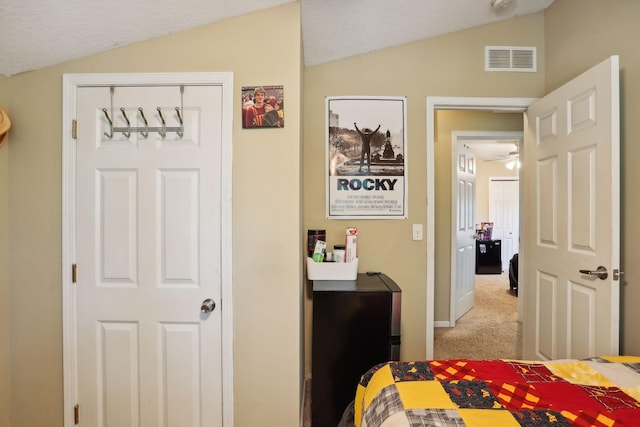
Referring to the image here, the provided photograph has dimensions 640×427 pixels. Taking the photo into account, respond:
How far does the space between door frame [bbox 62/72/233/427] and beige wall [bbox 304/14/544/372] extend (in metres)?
0.70

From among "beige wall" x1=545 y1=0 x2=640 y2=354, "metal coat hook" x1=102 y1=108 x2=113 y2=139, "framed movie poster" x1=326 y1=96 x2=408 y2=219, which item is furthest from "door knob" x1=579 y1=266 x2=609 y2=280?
"metal coat hook" x1=102 y1=108 x2=113 y2=139

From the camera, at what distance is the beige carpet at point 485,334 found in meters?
2.71

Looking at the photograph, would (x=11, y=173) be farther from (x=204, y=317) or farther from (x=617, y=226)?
(x=617, y=226)

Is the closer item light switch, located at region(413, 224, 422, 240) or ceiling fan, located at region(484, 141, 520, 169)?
light switch, located at region(413, 224, 422, 240)

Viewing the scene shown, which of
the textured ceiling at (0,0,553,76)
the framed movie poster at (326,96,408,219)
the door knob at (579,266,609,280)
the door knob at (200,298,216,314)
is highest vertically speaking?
the textured ceiling at (0,0,553,76)

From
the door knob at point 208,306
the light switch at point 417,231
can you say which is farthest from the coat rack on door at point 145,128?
the light switch at point 417,231

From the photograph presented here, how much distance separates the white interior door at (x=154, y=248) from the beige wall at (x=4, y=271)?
0.38m

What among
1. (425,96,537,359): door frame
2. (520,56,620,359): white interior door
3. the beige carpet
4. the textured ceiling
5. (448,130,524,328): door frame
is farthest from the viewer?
(448,130,524,328): door frame

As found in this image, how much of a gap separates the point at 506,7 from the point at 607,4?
0.52 metres

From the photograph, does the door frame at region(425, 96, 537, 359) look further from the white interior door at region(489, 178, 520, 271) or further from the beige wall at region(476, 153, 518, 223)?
the white interior door at region(489, 178, 520, 271)

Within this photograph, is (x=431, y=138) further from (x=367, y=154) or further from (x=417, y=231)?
(x=417, y=231)

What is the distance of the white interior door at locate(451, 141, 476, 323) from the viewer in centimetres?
332

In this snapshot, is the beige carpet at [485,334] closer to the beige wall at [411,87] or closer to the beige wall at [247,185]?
the beige wall at [411,87]

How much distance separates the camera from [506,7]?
1957 millimetres
